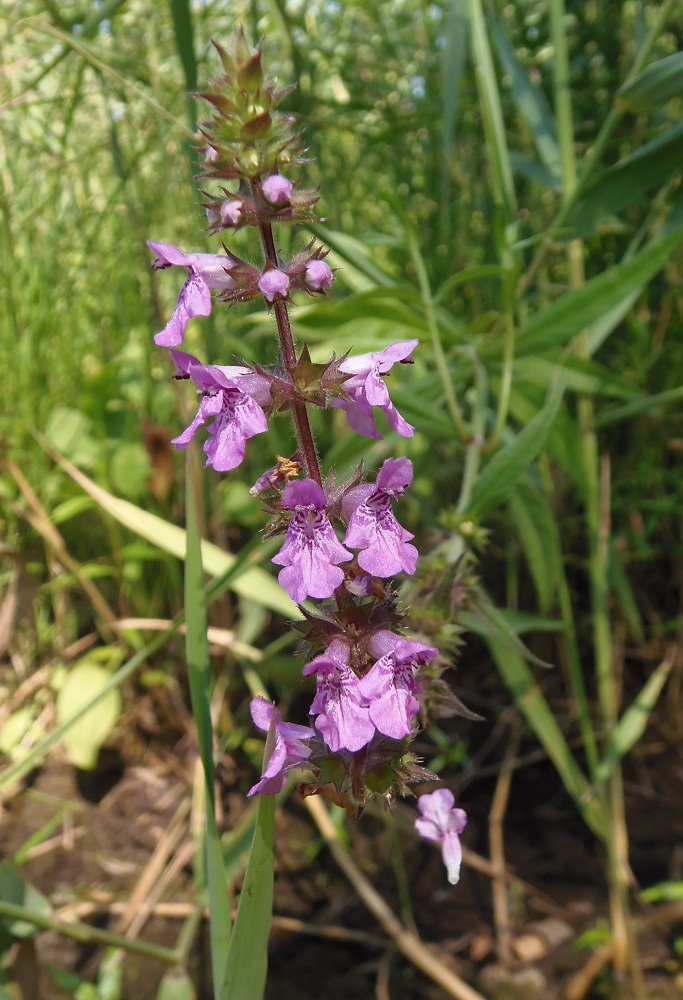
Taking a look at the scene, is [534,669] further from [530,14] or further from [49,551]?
[530,14]

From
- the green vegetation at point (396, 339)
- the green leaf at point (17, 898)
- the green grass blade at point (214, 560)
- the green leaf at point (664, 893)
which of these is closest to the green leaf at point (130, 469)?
the green vegetation at point (396, 339)

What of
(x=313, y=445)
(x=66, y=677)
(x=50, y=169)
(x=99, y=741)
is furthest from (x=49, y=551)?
(x=313, y=445)

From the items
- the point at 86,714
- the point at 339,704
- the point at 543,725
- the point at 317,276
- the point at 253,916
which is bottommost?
the point at 86,714

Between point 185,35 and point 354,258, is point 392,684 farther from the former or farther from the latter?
point 185,35

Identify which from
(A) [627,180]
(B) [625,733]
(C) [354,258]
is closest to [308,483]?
(C) [354,258]

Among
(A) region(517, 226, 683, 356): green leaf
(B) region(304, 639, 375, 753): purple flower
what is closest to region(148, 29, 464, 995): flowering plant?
(B) region(304, 639, 375, 753): purple flower

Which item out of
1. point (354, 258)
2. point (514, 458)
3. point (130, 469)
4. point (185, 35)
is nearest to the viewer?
point (514, 458)

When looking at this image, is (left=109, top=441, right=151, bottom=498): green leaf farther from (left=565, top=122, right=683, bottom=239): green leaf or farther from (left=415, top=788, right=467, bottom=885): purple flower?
(left=415, top=788, right=467, bottom=885): purple flower

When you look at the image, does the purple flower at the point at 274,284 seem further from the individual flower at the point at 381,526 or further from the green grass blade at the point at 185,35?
the green grass blade at the point at 185,35
